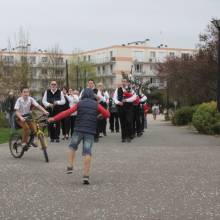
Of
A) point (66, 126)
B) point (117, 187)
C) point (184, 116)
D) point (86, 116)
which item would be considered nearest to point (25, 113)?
point (86, 116)

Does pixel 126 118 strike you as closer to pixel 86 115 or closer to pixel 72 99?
pixel 72 99

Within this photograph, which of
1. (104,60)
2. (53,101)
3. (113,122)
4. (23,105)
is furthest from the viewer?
(104,60)

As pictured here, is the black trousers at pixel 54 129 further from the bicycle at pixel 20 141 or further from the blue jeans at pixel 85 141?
the blue jeans at pixel 85 141

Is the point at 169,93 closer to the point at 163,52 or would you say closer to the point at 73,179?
the point at 73,179

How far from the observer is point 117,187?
9.88 meters

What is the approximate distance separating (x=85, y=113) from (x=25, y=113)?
400 cm

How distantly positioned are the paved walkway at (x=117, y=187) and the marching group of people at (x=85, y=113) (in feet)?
2.20

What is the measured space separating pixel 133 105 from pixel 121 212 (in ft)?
37.9

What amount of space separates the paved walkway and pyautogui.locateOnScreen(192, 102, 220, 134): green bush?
7247 millimetres

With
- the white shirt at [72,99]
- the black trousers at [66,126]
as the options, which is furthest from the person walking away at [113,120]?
the black trousers at [66,126]

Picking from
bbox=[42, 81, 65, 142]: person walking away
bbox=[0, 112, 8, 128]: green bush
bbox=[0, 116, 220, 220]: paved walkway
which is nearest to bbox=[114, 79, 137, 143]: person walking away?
bbox=[42, 81, 65, 142]: person walking away

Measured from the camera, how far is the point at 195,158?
14.2 metres

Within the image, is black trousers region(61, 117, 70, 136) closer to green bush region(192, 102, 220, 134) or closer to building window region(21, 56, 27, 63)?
green bush region(192, 102, 220, 134)

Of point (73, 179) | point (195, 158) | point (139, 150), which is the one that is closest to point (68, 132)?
point (139, 150)
